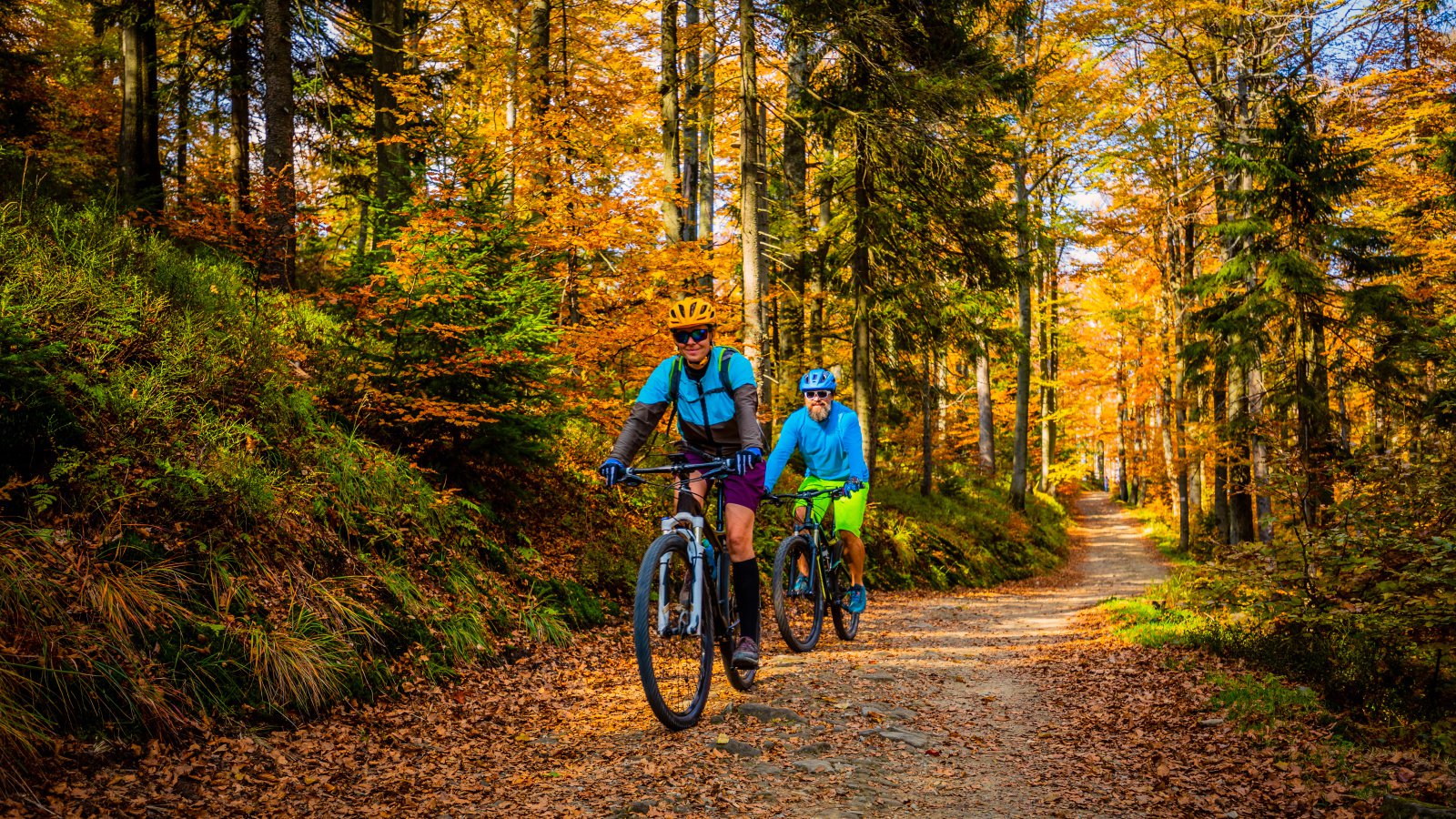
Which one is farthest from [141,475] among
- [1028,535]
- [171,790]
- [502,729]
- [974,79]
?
[1028,535]

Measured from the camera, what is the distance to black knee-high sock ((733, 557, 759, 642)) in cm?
538

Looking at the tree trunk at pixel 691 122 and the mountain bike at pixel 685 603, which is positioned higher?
the tree trunk at pixel 691 122

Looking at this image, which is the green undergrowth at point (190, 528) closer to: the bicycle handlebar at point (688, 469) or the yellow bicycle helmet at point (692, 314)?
the bicycle handlebar at point (688, 469)

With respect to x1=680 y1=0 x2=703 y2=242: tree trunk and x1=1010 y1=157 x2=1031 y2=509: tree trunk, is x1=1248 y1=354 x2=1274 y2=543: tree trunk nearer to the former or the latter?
x1=1010 y1=157 x2=1031 y2=509: tree trunk

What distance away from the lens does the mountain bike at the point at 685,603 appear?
4.48 meters

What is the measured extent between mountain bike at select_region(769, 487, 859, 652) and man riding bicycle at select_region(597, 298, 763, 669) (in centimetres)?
137

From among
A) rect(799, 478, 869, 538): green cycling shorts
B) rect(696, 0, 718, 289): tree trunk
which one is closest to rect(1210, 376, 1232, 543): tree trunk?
rect(696, 0, 718, 289): tree trunk

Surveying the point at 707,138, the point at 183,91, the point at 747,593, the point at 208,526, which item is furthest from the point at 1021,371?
the point at 208,526

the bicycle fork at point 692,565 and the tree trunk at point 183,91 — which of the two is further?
the tree trunk at point 183,91

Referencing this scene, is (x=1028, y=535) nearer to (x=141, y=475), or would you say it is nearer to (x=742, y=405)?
(x=742, y=405)

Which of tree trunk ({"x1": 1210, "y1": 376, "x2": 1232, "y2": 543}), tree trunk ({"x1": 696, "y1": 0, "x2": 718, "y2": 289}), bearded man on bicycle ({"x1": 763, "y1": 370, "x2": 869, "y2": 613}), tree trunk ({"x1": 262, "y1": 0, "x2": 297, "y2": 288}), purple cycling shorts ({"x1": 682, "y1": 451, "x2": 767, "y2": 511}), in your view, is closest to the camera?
purple cycling shorts ({"x1": 682, "y1": 451, "x2": 767, "y2": 511})

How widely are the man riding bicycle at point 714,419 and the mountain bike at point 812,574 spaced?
1.37 meters

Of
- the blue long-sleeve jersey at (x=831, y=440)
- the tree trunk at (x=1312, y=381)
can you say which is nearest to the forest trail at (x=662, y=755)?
the blue long-sleeve jersey at (x=831, y=440)

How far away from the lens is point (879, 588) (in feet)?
44.2
